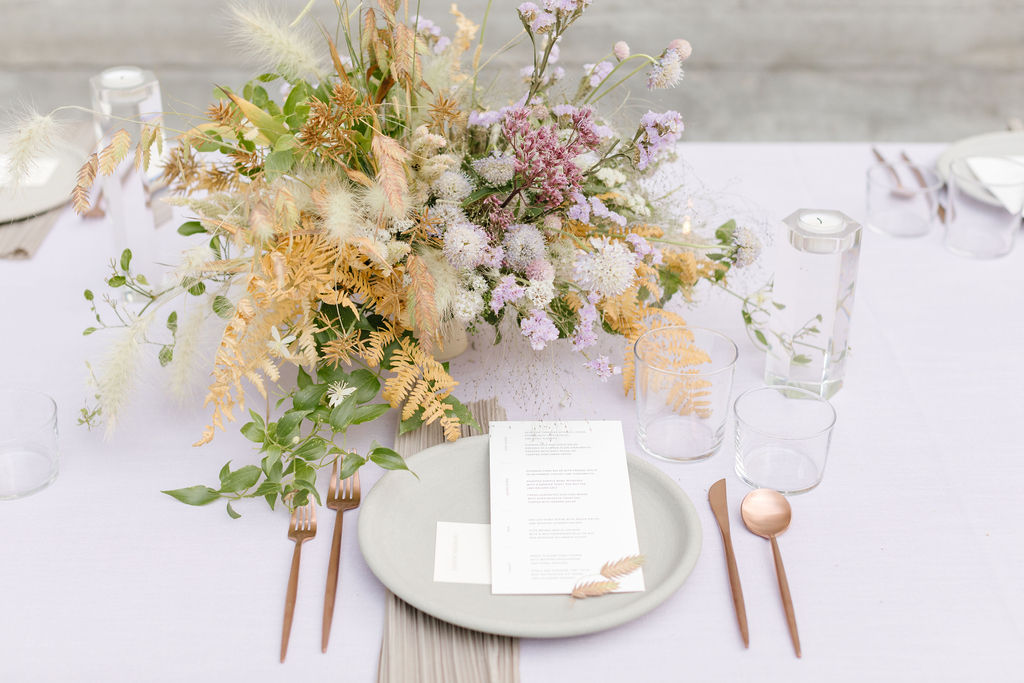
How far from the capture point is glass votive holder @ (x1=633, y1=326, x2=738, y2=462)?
103cm

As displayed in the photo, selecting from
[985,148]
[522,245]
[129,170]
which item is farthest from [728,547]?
[985,148]

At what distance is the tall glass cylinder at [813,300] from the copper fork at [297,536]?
0.56m

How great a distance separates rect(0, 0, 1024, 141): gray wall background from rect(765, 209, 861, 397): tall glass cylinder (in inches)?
77.6

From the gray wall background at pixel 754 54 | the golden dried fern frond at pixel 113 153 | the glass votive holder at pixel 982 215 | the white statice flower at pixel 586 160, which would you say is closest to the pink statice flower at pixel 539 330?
the white statice flower at pixel 586 160

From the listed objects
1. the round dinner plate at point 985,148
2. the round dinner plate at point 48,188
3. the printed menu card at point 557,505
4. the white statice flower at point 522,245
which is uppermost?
the white statice flower at point 522,245

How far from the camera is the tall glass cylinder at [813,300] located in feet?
3.51

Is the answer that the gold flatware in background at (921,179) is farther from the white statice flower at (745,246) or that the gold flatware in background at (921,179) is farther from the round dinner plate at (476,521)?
the round dinner plate at (476,521)

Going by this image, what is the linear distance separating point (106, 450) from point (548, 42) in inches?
25.1

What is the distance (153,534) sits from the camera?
94 cm

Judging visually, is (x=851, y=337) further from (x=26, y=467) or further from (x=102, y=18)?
(x=102, y=18)

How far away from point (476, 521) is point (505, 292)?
23cm

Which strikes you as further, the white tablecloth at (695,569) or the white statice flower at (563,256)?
the white statice flower at (563,256)

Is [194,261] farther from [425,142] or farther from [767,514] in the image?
[767,514]

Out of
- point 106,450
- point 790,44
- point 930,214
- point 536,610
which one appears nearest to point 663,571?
point 536,610
